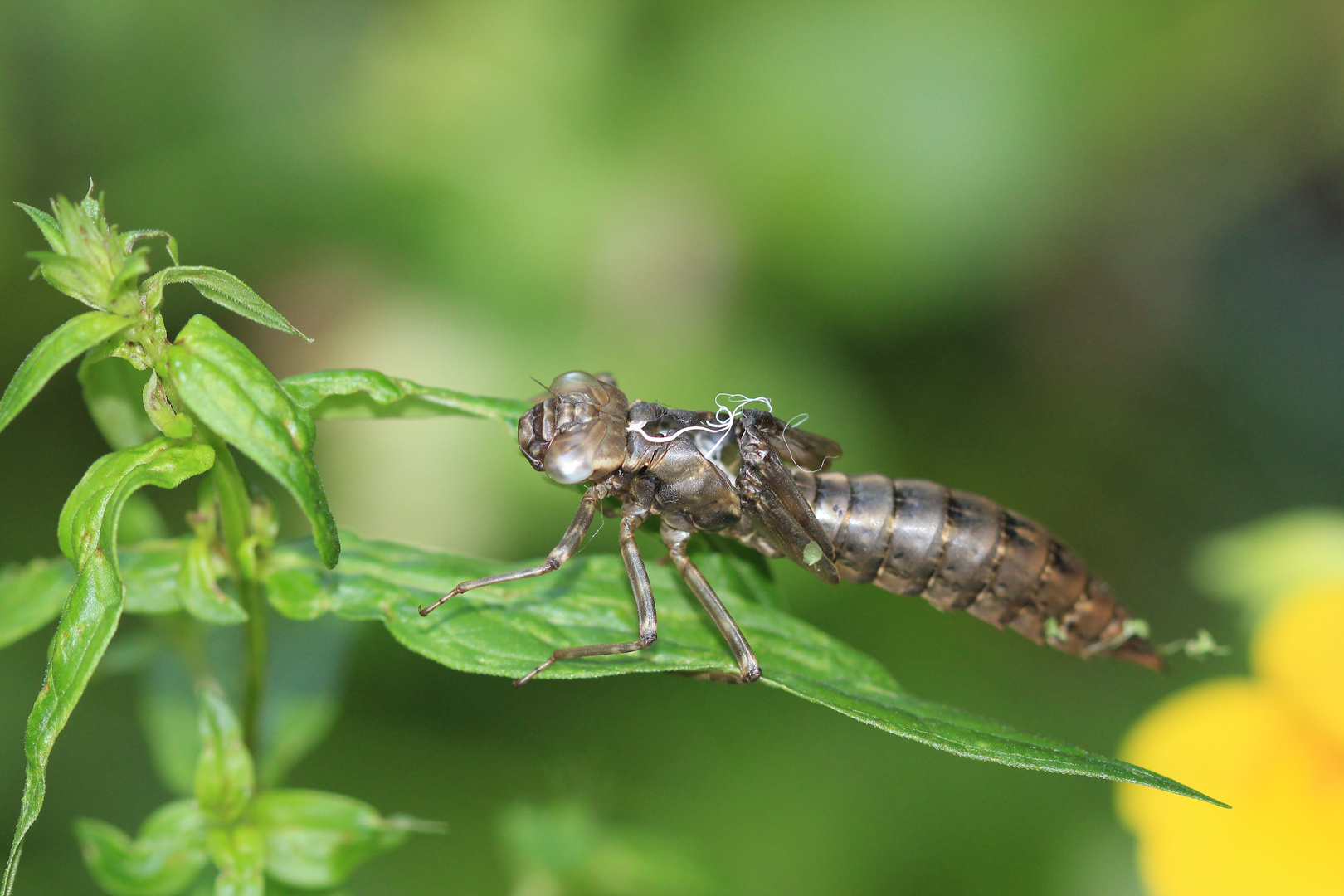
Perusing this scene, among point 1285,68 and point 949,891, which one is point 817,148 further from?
point 949,891

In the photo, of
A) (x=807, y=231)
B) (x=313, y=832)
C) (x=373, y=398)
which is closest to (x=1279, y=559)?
(x=807, y=231)

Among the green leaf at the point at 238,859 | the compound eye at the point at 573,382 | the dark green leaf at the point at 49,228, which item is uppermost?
the compound eye at the point at 573,382

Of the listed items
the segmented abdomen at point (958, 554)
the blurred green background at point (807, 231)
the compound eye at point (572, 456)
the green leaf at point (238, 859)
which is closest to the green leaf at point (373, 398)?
the compound eye at point (572, 456)

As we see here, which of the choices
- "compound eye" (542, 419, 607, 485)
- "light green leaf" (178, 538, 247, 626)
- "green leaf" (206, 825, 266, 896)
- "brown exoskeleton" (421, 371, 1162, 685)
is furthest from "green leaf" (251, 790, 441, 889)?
"compound eye" (542, 419, 607, 485)

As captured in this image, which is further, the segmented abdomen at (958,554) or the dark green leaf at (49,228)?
the segmented abdomen at (958,554)

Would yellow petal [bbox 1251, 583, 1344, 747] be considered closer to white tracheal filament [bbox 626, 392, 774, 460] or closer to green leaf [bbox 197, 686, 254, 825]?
white tracheal filament [bbox 626, 392, 774, 460]

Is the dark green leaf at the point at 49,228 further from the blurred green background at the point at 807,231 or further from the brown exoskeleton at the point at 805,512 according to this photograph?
the blurred green background at the point at 807,231

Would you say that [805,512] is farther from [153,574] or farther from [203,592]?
[153,574]
